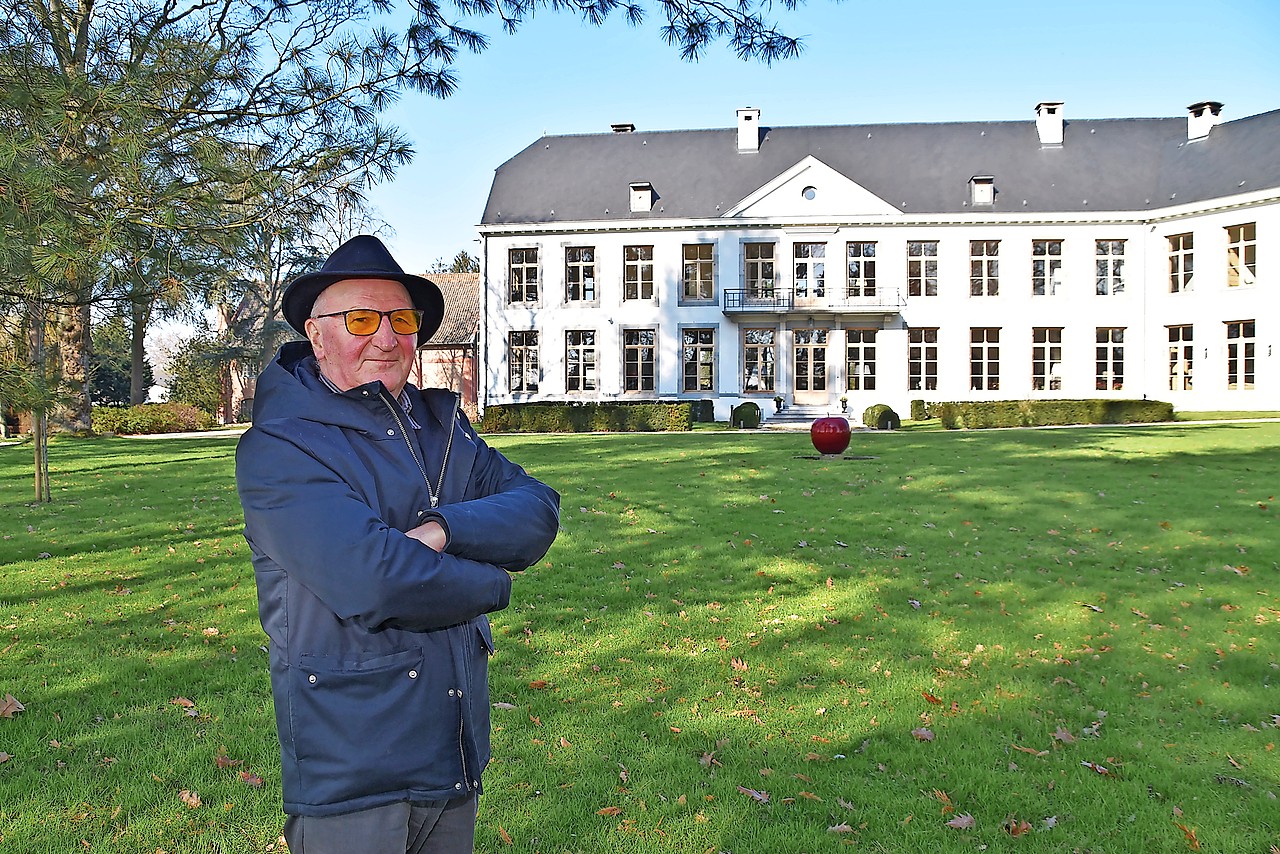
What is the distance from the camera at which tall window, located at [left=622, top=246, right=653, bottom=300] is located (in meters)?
34.6

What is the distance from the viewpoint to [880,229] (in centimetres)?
3341

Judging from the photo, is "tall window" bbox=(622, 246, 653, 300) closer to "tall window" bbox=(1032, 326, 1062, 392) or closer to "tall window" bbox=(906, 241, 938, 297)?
"tall window" bbox=(906, 241, 938, 297)

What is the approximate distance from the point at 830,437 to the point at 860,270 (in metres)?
18.3

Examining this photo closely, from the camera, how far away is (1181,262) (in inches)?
1272

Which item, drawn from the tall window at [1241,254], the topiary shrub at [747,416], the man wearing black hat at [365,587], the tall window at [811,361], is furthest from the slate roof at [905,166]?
the man wearing black hat at [365,587]

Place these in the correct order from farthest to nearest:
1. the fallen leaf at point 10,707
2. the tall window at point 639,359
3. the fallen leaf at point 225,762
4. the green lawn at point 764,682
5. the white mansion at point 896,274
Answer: the tall window at point 639,359 < the white mansion at point 896,274 < the fallen leaf at point 10,707 < the fallen leaf at point 225,762 < the green lawn at point 764,682

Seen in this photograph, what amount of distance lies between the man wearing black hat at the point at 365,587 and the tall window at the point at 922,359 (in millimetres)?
32918

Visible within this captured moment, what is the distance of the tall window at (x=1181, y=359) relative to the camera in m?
32.1

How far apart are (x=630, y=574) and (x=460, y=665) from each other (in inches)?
227

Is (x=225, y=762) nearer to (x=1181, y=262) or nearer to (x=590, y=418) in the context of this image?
(x=590, y=418)

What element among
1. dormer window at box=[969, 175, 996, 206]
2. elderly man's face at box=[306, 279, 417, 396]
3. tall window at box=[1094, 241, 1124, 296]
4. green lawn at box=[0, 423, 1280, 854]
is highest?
dormer window at box=[969, 175, 996, 206]

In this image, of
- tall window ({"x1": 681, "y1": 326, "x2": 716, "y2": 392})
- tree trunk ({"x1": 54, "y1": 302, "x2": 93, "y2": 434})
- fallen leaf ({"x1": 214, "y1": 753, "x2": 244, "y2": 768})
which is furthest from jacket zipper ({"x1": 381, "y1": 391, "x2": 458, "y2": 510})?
tall window ({"x1": 681, "y1": 326, "x2": 716, "y2": 392})

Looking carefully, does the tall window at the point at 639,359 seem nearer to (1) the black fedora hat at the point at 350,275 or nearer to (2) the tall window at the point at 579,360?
(2) the tall window at the point at 579,360

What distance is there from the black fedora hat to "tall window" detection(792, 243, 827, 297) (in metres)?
32.2
